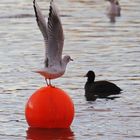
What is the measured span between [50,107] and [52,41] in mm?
1227

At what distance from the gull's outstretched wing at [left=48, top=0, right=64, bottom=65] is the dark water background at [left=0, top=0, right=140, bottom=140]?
4.53ft

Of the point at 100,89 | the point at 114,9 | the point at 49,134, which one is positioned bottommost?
the point at 114,9

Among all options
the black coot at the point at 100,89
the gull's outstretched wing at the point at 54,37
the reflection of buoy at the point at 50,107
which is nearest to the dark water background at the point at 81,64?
the black coot at the point at 100,89

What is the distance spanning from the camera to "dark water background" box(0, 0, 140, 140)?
15.8 m

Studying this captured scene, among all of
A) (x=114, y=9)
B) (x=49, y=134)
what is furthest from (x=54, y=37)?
(x=114, y=9)

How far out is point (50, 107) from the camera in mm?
14758

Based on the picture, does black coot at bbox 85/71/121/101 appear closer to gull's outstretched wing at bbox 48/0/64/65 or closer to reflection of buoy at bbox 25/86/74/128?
gull's outstretched wing at bbox 48/0/64/65

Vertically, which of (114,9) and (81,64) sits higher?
(81,64)

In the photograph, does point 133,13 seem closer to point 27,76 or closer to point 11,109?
point 27,76

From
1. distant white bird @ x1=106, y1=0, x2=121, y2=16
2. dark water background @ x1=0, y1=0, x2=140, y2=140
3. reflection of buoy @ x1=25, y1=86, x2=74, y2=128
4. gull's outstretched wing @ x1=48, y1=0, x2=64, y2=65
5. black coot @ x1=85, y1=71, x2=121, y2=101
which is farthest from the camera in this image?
distant white bird @ x1=106, y1=0, x2=121, y2=16

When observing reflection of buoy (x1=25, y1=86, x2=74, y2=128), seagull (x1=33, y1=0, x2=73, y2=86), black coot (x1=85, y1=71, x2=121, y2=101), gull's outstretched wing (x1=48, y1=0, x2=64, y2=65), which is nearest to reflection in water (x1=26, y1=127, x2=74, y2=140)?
reflection of buoy (x1=25, y1=86, x2=74, y2=128)

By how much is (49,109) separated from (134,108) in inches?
127

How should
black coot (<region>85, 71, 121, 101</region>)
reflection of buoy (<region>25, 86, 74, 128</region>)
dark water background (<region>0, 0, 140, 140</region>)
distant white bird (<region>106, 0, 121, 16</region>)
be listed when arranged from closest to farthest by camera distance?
reflection of buoy (<region>25, 86, 74, 128</region>) → dark water background (<region>0, 0, 140, 140</region>) → black coot (<region>85, 71, 121, 101</region>) → distant white bird (<region>106, 0, 121, 16</region>)

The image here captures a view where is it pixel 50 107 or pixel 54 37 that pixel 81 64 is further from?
pixel 50 107
